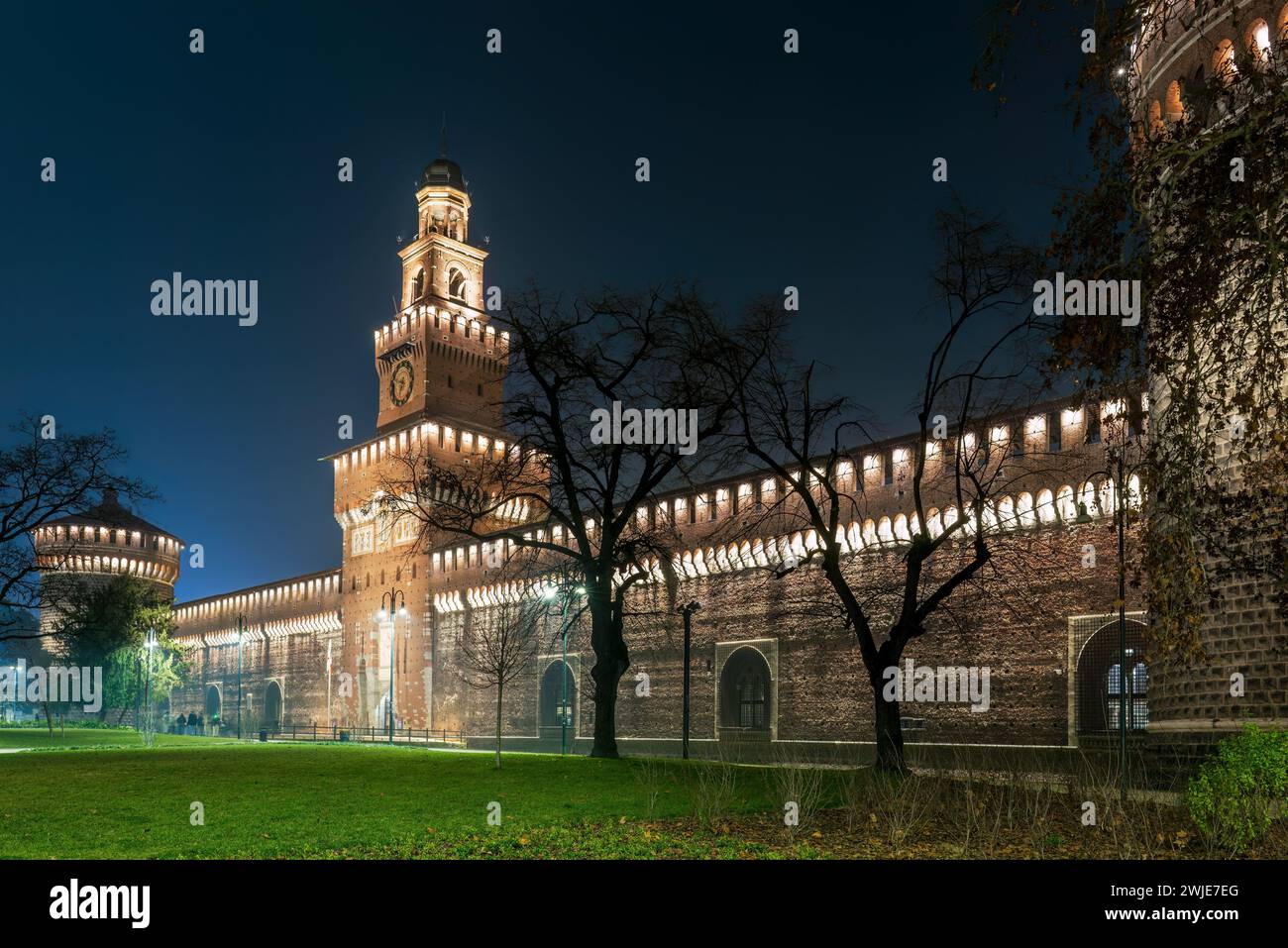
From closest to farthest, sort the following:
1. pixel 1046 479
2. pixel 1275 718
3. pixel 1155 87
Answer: pixel 1275 718, pixel 1155 87, pixel 1046 479

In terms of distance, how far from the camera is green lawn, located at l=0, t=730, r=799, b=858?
10094mm

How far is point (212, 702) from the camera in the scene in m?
70.4

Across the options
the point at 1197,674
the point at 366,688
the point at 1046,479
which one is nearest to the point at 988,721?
the point at 1046,479

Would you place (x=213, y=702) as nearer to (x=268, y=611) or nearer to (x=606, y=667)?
(x=268, y=611)

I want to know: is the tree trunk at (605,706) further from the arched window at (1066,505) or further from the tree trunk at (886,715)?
the arched window at (1066,505)

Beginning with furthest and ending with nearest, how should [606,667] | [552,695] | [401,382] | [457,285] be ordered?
1. [457,285]
2. [401,382]
3. [552,695]
4. [606,667]

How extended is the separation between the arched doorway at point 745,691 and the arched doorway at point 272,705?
120 ft

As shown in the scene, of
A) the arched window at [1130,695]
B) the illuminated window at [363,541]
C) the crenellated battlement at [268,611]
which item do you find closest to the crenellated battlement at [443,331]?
the illuminated window at [363,541]

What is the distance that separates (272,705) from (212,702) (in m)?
8.26

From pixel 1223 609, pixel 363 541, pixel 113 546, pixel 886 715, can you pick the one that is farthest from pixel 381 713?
pixel 1223 609
